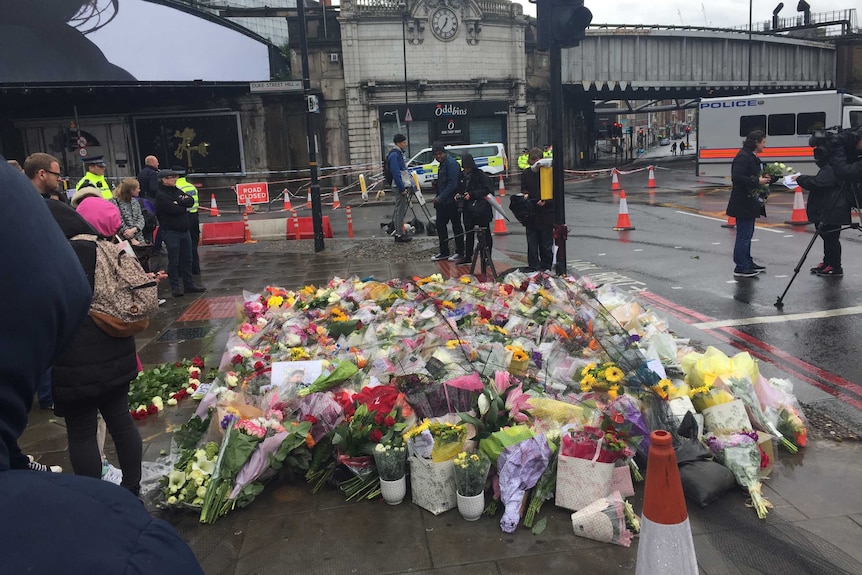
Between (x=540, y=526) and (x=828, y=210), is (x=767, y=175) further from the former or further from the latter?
(x=540, y=526)

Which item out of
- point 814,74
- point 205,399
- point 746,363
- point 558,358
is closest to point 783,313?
point 746,363

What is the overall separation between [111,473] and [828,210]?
834 centimetres

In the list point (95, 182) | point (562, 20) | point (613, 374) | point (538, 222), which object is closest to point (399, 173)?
point (538, 222)

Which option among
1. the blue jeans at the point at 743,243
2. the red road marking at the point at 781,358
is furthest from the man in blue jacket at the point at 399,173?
the red road marking at the point at 781,358

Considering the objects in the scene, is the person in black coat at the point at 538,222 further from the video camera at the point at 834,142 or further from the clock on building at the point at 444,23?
the clock on building at the point at 444,23

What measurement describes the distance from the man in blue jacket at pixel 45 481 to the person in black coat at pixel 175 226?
28.6 feet

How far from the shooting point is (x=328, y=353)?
5.50 m

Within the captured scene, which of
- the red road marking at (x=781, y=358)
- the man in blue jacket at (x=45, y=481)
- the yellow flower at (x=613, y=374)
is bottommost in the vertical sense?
the red road marking at (x=781, y=358)

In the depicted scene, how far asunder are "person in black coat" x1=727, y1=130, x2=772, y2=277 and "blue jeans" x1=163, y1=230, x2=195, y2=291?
25.6 feet

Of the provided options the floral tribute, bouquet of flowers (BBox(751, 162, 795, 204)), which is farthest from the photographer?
the floral tribute

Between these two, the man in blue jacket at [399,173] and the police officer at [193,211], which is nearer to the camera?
the police officer at [193,211]

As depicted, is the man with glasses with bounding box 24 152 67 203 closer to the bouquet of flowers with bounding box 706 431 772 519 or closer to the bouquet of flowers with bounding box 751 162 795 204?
the bouquet of flowers with bounding box 706 431 772 519

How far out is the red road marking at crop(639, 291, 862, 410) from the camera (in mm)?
5367

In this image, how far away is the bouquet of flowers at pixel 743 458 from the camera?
3693 mm
